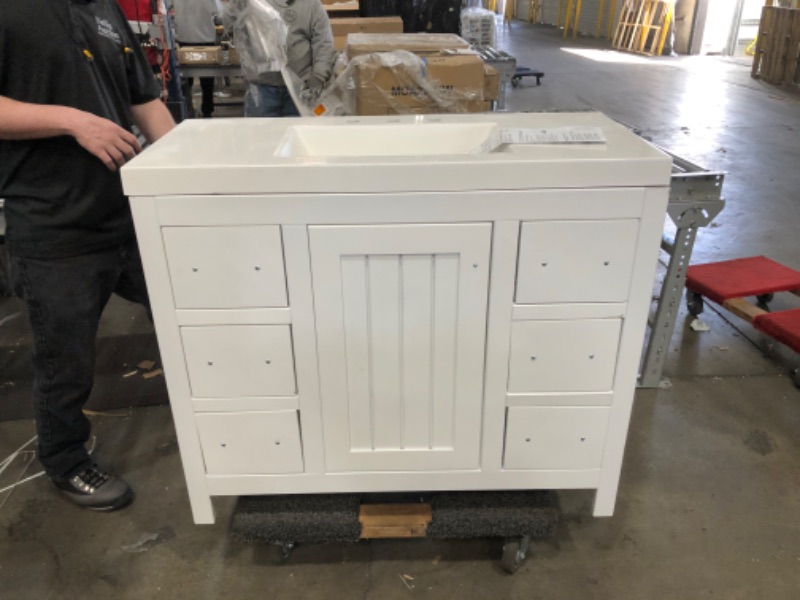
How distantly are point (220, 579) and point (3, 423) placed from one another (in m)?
1.00

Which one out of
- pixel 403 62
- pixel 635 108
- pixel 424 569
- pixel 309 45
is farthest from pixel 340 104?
pixel 635 108

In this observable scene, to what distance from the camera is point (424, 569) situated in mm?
1414

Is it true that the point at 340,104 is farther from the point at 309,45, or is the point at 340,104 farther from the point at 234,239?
the point at 234,239

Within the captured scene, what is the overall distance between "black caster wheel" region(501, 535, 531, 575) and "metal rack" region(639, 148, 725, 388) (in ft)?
Result: 3.01

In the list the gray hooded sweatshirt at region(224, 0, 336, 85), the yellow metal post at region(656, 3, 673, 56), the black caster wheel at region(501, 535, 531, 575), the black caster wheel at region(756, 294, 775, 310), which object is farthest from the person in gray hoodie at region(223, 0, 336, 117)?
the yellow metal post at region(656, 3, 673, 56)

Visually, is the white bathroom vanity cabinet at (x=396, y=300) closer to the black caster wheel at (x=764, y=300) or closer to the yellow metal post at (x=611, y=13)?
the black caster wheel at (x=764, y=300)

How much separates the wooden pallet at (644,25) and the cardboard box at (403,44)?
8158 millimetres

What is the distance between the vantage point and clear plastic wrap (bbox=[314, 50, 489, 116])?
7.80ft

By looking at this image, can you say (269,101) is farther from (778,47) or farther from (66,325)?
(778,47)

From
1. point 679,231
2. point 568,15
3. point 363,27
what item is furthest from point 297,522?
point 568,15

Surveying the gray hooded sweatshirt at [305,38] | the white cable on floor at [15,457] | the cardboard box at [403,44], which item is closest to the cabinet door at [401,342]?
the white cable on floor at [15,457]

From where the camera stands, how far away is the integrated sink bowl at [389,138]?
137 cm

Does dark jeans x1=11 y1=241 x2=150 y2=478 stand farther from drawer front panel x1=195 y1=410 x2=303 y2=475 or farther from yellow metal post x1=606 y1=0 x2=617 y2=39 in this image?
yellow metal post x1=606 y1=0 x2=617 y2=39

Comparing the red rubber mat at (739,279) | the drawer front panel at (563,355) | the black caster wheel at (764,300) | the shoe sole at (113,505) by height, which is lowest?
the black caster wheel at (764,300)
